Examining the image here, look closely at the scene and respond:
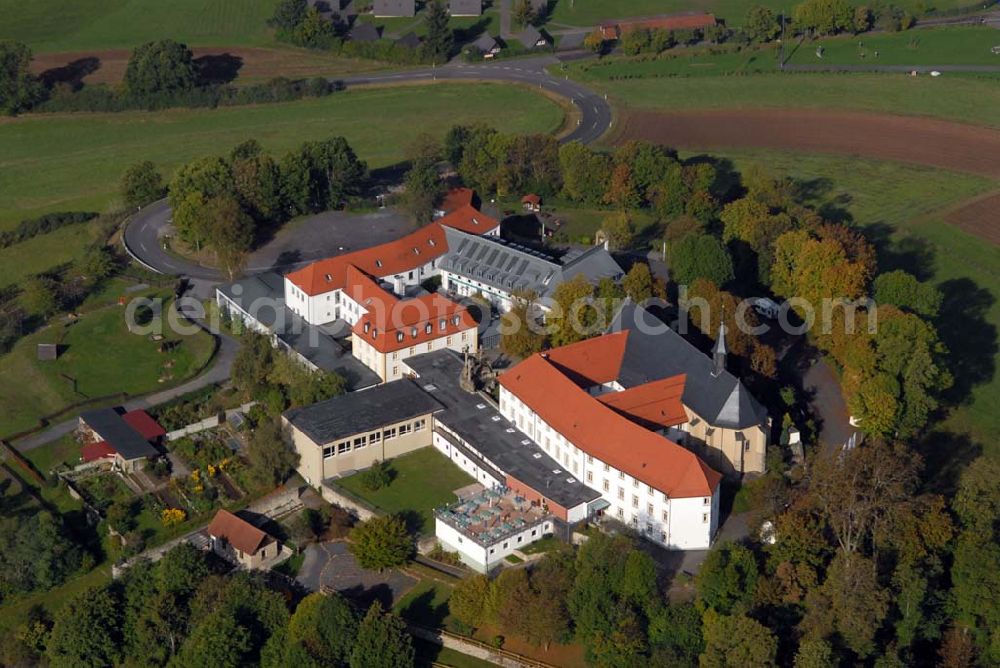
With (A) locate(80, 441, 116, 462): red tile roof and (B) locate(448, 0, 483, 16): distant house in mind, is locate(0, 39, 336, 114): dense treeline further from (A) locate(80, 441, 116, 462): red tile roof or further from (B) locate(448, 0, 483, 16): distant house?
(A) locate(80, 441, 116, 462): red tile roof

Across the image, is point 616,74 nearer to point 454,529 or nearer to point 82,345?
point 82,345

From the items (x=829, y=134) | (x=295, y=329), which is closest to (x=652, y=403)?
(x=295, y=329)

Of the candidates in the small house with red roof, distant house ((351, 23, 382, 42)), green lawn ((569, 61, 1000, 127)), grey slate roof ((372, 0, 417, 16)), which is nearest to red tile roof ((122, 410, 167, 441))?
the small house with red roof

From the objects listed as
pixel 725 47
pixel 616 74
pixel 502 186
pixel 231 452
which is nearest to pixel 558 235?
pixel 502 186

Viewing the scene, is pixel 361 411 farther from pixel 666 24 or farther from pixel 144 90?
pixel 666 24

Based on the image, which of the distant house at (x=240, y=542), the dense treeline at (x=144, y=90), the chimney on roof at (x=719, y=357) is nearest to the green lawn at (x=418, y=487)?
the distant house at (x=240, y=542)

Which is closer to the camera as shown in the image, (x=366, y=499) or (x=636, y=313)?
(x=366, y=499)
